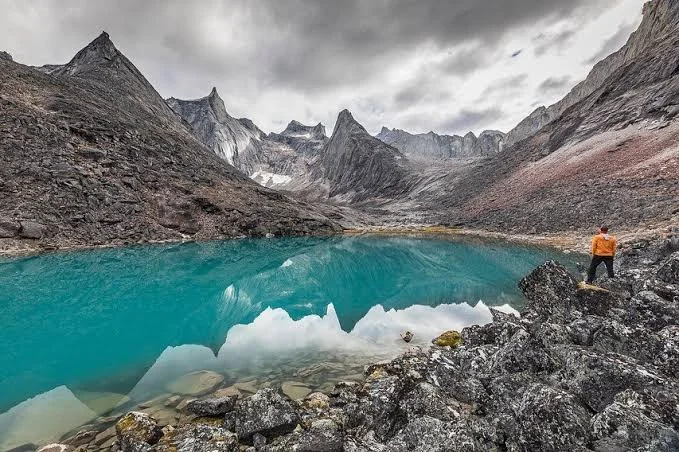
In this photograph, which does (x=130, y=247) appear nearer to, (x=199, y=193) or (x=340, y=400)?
(x=199, y=193)

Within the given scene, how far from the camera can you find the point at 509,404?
26.8 ft

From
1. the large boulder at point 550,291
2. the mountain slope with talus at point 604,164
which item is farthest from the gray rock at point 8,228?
the mountain slope with talus at point 604,164

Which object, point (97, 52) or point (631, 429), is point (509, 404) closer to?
point (631, 429)

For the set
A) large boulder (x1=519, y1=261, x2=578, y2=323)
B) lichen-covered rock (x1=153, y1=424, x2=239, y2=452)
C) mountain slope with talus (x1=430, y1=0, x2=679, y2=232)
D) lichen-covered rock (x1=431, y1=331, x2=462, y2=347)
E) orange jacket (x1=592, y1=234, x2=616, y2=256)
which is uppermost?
mountain slope with talus (x1=430, y1=0, x2=679, y2=232)

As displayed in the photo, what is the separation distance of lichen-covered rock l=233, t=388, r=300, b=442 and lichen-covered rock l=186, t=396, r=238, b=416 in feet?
3.82

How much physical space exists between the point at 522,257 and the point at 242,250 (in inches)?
1550

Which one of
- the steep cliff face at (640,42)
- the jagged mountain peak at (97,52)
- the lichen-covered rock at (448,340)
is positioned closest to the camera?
the lichen-covered rock at (448,340)

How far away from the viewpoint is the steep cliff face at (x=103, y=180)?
50.8 meters

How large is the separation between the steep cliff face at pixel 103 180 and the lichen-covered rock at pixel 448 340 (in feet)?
178

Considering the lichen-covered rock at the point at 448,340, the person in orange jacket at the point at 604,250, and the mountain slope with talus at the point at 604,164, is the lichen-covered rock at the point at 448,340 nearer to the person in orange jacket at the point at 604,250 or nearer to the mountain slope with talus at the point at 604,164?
the person in orange jacket at the point at 604,250

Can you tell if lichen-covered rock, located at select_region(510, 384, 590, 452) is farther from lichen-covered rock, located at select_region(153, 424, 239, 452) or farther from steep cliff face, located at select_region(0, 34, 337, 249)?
steep cliff face, located at select_region(0, 34, 337, 249)

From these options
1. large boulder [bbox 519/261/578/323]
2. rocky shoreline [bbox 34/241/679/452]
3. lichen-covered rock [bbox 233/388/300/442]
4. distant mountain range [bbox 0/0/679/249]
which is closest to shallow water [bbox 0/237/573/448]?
rocky shoreline [bbox 34/241/679/452]

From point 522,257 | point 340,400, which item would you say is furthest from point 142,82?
point 340,400

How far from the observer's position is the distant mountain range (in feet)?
156
